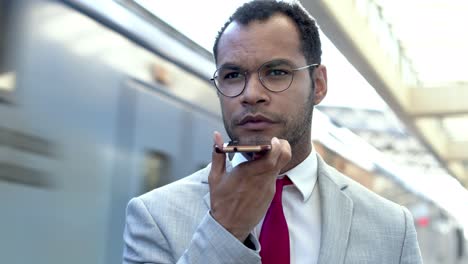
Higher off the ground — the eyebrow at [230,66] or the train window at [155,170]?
the eyebrow at [230,66]

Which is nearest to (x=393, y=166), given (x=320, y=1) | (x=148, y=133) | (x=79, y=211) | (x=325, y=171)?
(x=320, y=1)

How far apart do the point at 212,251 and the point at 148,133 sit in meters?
3.54

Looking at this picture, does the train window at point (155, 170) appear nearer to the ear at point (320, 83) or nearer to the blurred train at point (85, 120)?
the blurred train at point (85, 120)

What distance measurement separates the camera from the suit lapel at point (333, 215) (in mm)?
1815

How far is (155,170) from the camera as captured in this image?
5.18 meters

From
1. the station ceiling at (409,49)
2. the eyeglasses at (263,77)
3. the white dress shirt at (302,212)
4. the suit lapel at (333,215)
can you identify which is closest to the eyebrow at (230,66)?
the eyeglasses at (263,77)

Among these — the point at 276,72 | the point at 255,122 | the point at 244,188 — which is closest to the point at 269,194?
the point at 244,188

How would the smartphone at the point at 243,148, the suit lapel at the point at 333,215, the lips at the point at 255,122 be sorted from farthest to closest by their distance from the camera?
1. the suit lapel at the point at 333,215
2. the lips at the point at 255,122
3. the smartphone at the point at 243,148

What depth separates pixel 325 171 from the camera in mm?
2051

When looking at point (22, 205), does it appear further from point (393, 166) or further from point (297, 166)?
point (393, 166)

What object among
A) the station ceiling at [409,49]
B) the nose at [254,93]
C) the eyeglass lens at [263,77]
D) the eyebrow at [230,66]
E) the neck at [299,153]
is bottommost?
the neck at [299,153]

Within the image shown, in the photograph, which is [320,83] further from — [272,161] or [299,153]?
[272,161]

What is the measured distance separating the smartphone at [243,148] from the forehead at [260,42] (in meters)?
0.27

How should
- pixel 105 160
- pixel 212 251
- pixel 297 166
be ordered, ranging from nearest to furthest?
pixel 212 251 → pixel 297 166 → pixel 105 160
